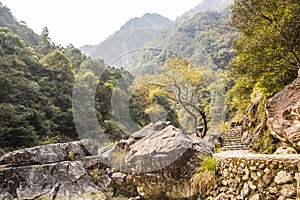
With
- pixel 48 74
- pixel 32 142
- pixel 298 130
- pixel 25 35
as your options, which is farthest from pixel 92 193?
pixel 25 35

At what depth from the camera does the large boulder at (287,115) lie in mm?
4121

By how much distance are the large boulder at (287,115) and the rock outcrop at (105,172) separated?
1.53 meters

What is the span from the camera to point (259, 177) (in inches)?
125

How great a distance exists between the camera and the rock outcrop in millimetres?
4652

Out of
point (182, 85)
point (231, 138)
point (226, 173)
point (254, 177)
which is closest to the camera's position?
point (254, 177)

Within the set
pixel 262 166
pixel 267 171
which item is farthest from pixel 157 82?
pixel 267 171

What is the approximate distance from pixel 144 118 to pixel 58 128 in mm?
5960

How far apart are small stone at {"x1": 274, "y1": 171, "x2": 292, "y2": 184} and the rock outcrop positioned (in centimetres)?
191

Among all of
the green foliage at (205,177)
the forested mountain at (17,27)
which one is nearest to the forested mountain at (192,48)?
the green foliage at (205,177)

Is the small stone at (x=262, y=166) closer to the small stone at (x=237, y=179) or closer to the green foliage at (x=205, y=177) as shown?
the small stone at (x=237, y=179)

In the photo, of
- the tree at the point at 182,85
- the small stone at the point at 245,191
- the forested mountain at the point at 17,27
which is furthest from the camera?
the forested mountain at the point at 17,27

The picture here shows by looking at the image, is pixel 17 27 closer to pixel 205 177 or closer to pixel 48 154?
pixel 48 154

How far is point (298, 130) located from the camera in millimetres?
4043

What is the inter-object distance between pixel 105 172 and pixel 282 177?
14.0 ft
